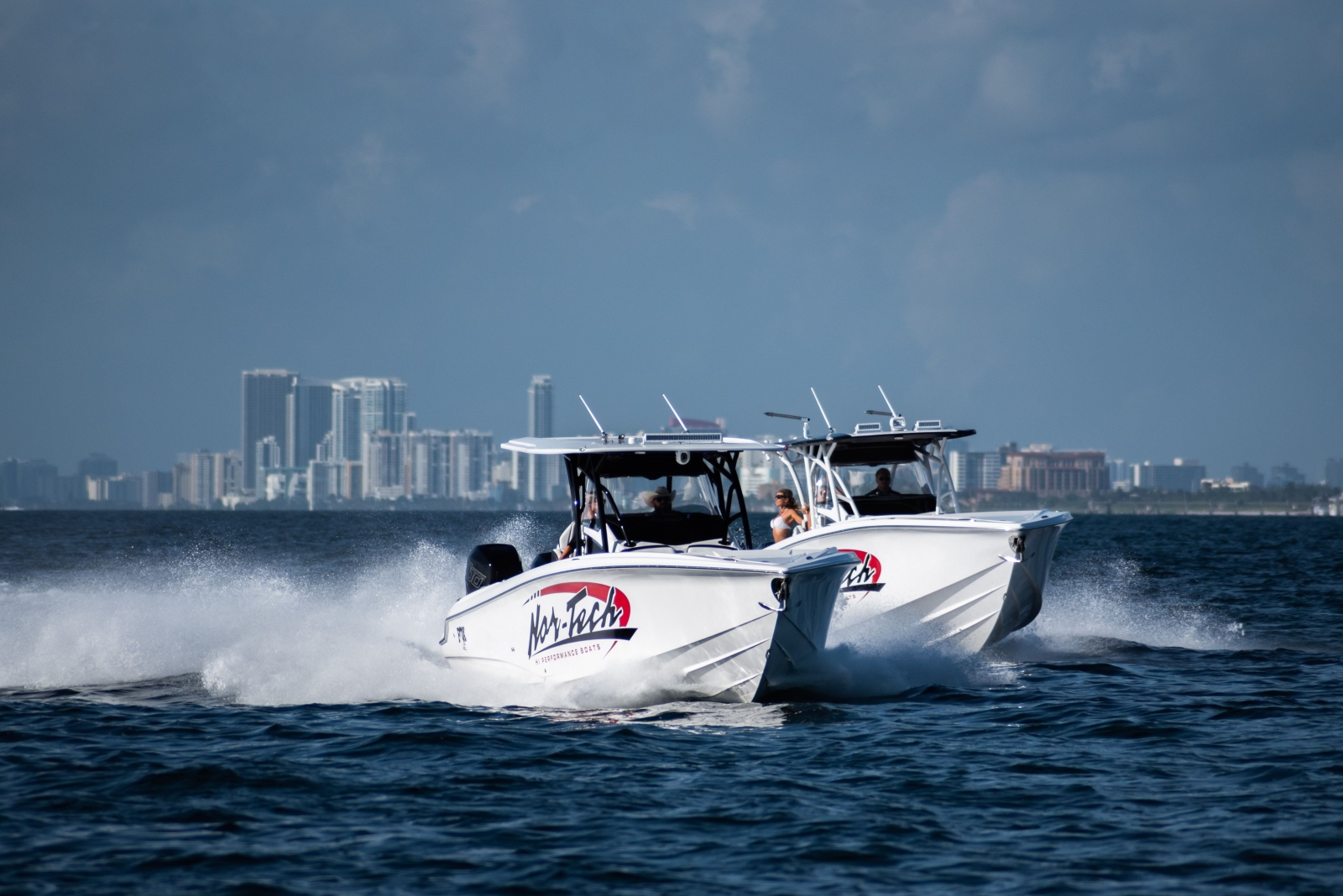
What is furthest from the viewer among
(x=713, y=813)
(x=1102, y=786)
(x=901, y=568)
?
(x=901, y=568)

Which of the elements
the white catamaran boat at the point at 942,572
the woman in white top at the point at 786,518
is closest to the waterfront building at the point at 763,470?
the woman in white top at the point at 786,518

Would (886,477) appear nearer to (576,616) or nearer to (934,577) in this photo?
(934,577)

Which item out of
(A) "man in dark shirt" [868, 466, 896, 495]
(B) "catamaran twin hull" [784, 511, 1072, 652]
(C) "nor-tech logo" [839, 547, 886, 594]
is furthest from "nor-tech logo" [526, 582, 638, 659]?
(A) "man in dark shirt" [868, 466, 896, 495]

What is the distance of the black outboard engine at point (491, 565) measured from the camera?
13062 mm

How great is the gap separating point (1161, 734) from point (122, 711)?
9174mm

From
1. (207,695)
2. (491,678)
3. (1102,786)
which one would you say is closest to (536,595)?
(491,678)

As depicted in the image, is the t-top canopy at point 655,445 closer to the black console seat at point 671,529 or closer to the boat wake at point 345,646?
the black console seat at point 671,529

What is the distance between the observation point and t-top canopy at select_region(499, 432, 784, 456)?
1237 cm

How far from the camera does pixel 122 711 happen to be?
40.1ft

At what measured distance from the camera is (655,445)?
12359mm

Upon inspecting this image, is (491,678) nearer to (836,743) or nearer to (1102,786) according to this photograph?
(836,743)

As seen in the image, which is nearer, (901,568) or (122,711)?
(122,711)

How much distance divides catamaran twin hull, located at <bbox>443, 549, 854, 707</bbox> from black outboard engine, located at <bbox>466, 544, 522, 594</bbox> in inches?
40.5

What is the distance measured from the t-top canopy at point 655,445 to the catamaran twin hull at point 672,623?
47.1 inches
